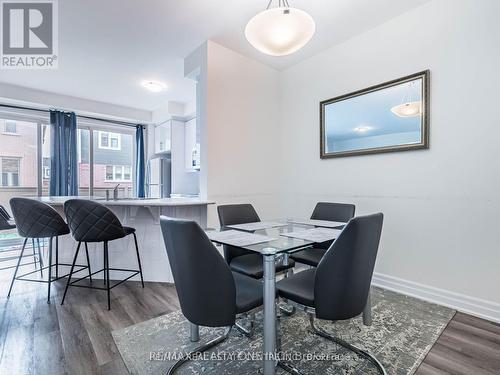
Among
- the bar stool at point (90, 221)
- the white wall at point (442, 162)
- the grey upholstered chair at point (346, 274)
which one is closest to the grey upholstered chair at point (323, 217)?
the white wall at point (442, 162)

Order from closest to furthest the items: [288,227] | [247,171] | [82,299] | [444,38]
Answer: [288,227]
[444,38]
[82,299]
[247,171]

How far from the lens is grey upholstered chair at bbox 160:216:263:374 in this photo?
118 cm

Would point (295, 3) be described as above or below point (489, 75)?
above

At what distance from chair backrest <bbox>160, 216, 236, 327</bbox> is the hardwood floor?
0.72 metres

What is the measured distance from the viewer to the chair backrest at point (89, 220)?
7.44 ft

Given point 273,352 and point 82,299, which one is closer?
point 273,352

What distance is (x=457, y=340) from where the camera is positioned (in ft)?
5.77

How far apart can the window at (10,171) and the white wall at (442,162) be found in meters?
5.29

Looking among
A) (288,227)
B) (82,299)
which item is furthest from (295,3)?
(82,299)

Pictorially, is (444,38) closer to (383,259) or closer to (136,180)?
(383,259)

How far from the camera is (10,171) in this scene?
443 cm

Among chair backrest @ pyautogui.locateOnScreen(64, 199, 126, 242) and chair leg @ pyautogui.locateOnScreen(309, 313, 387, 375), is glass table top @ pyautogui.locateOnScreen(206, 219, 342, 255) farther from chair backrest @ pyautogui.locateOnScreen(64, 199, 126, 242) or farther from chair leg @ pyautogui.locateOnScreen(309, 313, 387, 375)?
chair backrest @ pyautogui.locateOnScreen(64, 199, 126, 242)

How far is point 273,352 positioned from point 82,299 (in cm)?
206

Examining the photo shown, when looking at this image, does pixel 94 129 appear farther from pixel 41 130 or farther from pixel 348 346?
pixel 348 346
